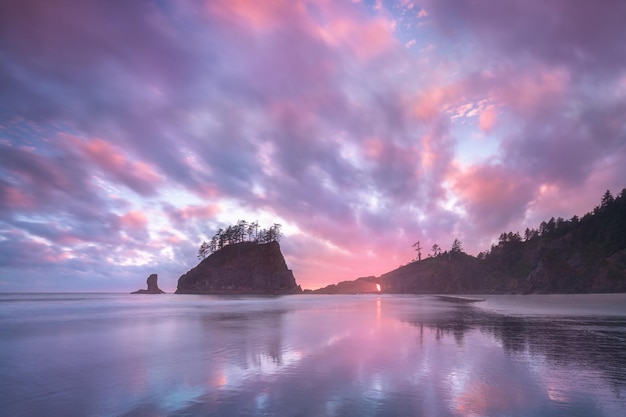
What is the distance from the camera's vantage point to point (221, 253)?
594 feet

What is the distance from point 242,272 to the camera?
169 m

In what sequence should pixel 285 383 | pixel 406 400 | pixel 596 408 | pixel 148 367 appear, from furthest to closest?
pixel 148 367 → pixel 285 383 → pixel 406 400 → pixel 596 408

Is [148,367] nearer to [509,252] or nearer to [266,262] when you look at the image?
[266,262]

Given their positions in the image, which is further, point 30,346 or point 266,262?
point 266,262

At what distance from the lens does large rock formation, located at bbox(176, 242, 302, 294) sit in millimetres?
168750

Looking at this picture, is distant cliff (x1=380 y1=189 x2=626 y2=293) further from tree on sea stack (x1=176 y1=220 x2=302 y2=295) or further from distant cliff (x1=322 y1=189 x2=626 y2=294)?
tree on sea stack (x1=176 y1=220 x2=302 y2=295)

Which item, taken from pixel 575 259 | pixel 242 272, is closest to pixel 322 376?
pixel 575 259

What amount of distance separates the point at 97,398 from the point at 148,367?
4594 mm

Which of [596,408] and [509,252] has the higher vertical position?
[509,252]

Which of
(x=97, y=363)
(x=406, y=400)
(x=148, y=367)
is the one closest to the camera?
(x=406, y=400)

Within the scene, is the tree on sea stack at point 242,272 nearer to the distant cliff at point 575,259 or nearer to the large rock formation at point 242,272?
the large rock formation at point 242,272

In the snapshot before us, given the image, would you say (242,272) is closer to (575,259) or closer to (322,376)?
(575,259)

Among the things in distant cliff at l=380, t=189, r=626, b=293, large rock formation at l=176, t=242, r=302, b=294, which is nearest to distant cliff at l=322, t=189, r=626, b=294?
distant cliff at l=380, t=189, r=626, b=293

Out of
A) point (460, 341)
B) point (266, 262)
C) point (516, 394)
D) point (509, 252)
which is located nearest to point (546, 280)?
point (509, 252)
